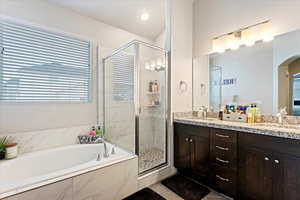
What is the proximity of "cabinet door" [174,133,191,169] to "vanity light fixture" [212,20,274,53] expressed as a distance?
1452 millimetres

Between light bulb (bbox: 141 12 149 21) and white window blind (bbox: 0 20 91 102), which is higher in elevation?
light bulb (bbox: 141 12 149 21)

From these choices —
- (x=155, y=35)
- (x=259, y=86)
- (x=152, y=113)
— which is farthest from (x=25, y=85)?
(x=259, y=86)

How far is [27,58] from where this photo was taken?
6.39ft

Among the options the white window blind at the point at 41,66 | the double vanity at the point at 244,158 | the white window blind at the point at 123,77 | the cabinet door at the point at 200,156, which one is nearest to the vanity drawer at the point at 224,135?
the double vanity at the point at 244,158

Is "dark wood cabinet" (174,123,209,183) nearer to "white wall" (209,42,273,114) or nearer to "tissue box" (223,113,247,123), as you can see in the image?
"tissue box" (223,113,247,123)

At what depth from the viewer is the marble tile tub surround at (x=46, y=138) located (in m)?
A: 1.88

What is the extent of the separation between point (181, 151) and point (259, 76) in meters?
1.47

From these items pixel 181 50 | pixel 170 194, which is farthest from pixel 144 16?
pixel 170 194

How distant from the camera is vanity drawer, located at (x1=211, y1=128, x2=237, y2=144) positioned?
1606 mm

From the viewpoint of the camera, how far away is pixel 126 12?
8.39 feet

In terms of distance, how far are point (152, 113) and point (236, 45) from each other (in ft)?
5.33

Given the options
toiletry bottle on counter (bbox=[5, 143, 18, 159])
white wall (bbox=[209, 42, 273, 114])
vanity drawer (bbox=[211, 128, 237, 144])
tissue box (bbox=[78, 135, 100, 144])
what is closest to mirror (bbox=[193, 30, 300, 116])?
white wall (bbox=[209, 42, 273, 114])

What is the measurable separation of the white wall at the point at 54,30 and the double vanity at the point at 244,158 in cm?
170

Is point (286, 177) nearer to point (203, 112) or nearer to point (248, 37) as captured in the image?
point (203, 112)
